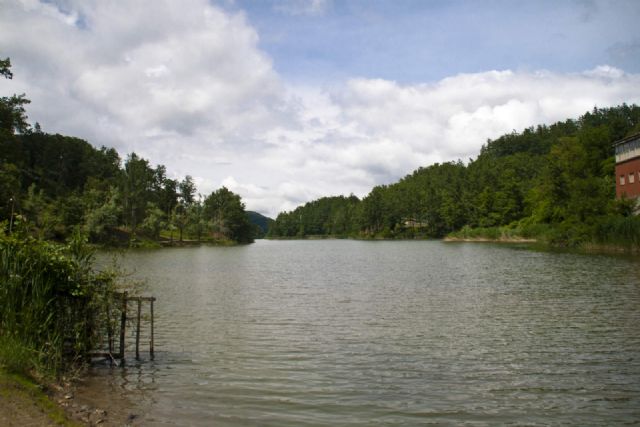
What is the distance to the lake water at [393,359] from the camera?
11.0 meters

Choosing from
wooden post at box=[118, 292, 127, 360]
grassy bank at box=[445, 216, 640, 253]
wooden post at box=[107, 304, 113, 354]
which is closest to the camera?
wooden post at box=[107, 304, 113, 354]

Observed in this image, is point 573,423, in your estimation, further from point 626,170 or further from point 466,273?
point 626,170

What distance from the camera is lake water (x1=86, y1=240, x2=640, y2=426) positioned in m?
11.0

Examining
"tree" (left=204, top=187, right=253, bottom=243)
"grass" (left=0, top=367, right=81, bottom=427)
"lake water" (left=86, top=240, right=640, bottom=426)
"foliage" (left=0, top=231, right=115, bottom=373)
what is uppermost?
"tree" (left=204, top=187, right=253, bottom=243)

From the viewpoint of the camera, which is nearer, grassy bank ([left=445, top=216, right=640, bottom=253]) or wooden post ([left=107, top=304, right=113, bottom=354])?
wooden post ([left=107, top=304, right=113, bottom=354])

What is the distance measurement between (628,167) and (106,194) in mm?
101813

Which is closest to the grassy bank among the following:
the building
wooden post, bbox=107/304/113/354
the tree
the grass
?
the building

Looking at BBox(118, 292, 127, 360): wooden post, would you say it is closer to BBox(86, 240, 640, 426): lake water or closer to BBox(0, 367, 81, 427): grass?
BBox(86, 240, 640, 426): lake water

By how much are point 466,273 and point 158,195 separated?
391 ft

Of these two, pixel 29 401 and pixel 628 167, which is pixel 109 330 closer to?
pixel 29 401

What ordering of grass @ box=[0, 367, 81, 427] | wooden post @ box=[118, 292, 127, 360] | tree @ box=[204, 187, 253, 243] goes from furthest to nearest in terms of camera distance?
tree @ box=[204, 187, 253, 243] → wooden post @ box=[118, 292, 127, 360] → grass @ box=[0, 367, 81, 427]

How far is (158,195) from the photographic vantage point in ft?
470

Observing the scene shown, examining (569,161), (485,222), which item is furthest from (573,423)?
(485,222)

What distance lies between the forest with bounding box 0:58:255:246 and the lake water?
183 ft
